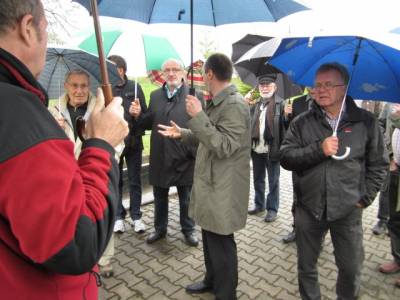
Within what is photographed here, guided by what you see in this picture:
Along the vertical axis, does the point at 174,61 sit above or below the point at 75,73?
above

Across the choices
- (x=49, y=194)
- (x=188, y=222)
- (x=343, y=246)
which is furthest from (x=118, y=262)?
(x=49, y=194)

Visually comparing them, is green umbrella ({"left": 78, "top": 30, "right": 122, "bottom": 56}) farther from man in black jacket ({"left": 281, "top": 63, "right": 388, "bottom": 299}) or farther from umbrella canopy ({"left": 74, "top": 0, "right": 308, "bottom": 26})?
man in black jacket ({"left": 281, "top": 63, "right": 388, "bottom": 299})

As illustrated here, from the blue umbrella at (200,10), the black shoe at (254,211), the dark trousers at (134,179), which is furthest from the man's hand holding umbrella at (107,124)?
the black shoe at (254,211)

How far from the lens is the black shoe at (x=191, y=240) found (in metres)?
4.25

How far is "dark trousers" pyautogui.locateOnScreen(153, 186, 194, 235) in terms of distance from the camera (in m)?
4.26

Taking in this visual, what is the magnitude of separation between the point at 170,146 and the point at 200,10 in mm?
1755

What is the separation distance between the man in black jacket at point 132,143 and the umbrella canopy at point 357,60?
7.02ft

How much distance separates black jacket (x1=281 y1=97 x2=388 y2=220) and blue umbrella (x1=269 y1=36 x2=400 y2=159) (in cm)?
10

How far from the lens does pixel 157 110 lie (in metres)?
4.19

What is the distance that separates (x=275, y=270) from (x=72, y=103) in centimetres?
282

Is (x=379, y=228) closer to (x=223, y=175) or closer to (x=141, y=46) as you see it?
(x=223, y=175)

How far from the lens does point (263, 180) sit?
528cm

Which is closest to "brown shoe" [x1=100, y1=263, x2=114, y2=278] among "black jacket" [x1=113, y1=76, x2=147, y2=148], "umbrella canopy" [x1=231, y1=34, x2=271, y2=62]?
"black jacket" [x1=113, y1=76, x2=147, y2=148]

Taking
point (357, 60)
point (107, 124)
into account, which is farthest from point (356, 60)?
point (107, 124)
